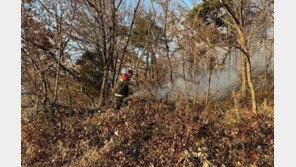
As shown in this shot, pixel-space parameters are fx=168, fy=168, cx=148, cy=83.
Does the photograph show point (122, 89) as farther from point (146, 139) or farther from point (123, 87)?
point (146, 139)

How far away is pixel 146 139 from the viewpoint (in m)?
4.11

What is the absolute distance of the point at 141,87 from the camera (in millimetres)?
5875

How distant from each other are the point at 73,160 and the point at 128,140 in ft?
4.12

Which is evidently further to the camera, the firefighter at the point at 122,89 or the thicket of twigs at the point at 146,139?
the firefighter at the point at 122,89

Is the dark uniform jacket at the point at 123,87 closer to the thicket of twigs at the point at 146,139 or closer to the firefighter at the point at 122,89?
the firefighter at the point at 122,89

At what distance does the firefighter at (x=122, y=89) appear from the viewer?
6066 millimetres

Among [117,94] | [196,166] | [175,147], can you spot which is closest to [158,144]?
[175,147]

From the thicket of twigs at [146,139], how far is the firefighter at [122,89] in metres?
0.72

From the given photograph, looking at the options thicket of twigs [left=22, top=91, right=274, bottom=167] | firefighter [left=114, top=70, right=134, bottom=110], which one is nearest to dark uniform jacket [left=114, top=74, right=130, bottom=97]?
firefighter [left=114, top=70, right=134, bottom=110]

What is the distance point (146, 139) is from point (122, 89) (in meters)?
2.50

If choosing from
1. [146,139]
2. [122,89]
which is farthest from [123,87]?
[146,139]

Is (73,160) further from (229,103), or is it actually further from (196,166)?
(229,103)

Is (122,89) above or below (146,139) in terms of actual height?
above

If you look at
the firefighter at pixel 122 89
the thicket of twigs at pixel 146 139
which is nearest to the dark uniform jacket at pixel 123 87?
the firefighter at pixel 122 89
